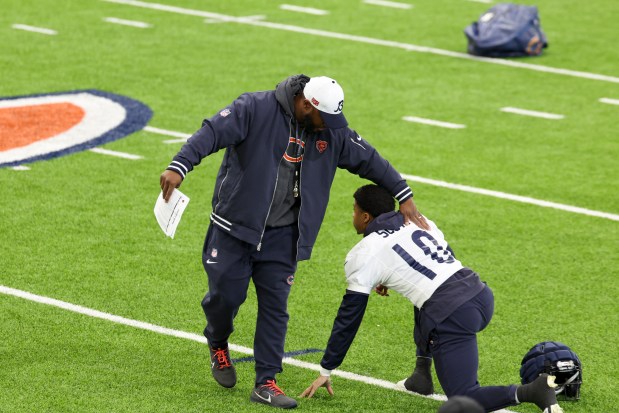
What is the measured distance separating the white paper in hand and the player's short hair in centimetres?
100

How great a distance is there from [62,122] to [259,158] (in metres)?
6.62

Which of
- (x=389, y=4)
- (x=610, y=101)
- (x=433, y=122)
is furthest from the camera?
(x=389, y=4)

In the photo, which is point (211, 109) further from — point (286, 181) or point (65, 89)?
point (286, 181)

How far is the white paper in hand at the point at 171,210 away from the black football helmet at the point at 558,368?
2.20 m

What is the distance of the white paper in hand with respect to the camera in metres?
6.37

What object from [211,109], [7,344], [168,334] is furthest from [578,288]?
[211,109]

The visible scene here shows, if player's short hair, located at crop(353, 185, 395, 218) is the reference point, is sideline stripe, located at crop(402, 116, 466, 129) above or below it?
below

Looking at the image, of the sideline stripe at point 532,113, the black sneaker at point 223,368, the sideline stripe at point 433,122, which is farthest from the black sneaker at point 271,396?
the sideline stripe at point 532,113

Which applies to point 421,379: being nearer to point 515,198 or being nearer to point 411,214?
point 411,214

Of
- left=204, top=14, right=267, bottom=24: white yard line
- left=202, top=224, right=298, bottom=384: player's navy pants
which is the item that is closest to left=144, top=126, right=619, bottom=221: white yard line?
left=202, top=224, right=298, bottom=384: player's navy pants

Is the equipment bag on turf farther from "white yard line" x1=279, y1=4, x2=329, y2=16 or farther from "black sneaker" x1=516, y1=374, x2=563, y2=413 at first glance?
"black sneaker" x1=516, y1=374, x2=563, y2=413

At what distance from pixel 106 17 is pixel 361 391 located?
12294mm

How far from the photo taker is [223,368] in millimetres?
6977

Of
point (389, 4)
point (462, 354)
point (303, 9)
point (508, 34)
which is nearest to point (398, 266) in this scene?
point (462, 354)
